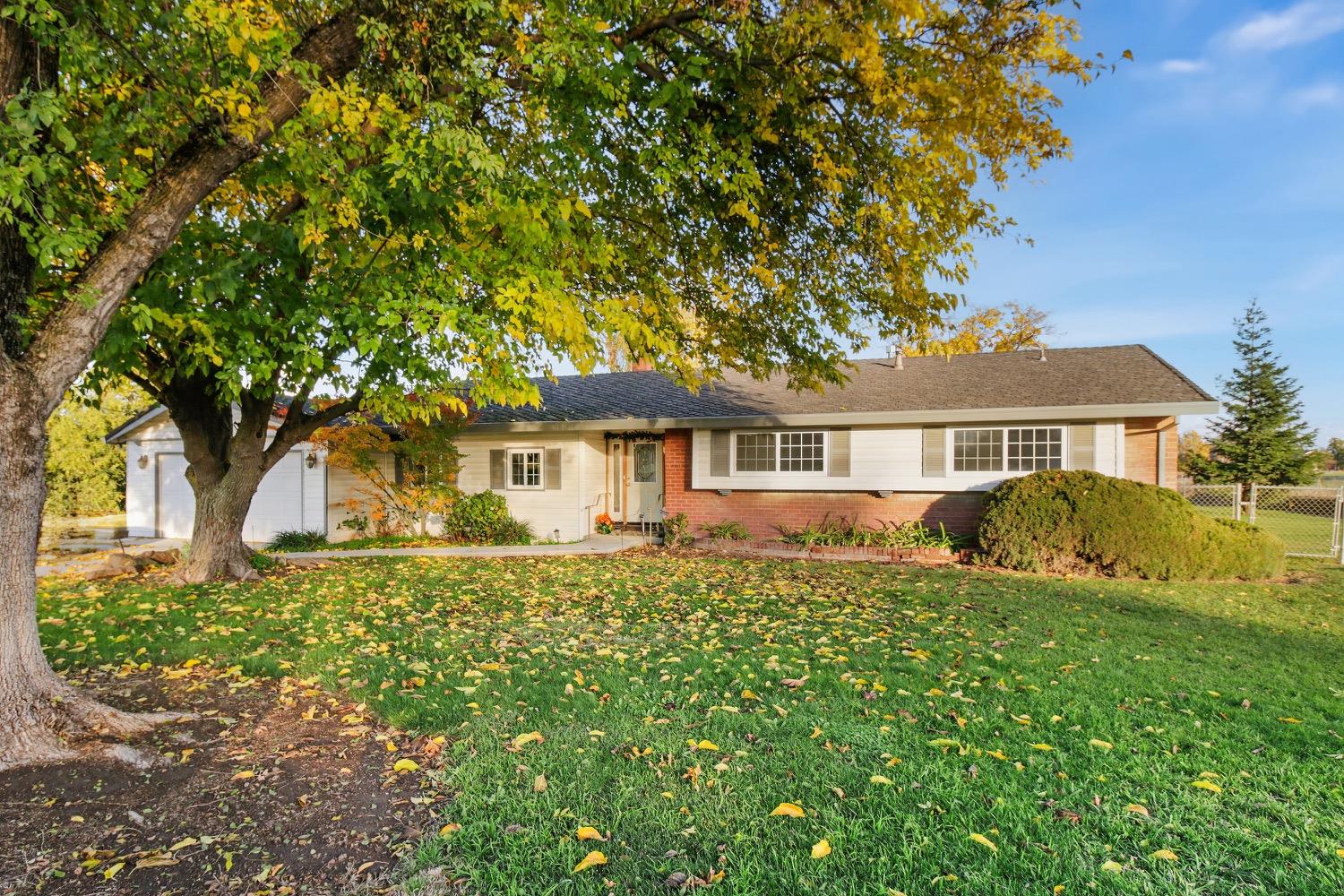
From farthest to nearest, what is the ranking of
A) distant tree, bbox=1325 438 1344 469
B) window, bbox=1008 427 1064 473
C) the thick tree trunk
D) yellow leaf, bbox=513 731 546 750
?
1. distant tree, bbox=1325 438 1344 469
2. window, bbox=1008 427 1064 473
3. yellow leaf, bbox=513 731 546 750
4. the thick tree trunk

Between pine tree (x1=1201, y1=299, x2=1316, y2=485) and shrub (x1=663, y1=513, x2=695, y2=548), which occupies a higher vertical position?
pine tree (x1=1201, y1=299, x2=1316, y2=485)

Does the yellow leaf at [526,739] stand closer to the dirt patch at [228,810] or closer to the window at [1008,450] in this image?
the dirt patch at [228,810]

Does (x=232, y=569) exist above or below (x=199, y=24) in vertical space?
below

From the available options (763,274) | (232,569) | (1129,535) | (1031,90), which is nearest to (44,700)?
(763,274)

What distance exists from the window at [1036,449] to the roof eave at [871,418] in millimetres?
353

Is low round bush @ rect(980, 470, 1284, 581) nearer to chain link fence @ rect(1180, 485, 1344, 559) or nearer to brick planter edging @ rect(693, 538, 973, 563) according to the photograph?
brick planter edging @ rect(693, 538, 973, 563)

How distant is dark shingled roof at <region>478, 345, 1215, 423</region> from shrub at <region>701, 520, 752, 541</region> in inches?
91.4

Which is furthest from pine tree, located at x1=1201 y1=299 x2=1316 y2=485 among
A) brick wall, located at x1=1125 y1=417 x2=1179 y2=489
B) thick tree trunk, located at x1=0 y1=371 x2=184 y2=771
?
thick tree trunk, located at x1=0 y1=371 x2=184 y2=771

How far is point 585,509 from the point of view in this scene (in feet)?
48.9

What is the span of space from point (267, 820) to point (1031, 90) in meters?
6.79

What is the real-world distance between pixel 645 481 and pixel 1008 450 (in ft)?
25.7

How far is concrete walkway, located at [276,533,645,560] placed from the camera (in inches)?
493

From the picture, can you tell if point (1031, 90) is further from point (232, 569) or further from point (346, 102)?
point (232, 569)

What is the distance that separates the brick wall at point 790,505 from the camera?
41.8 ft
